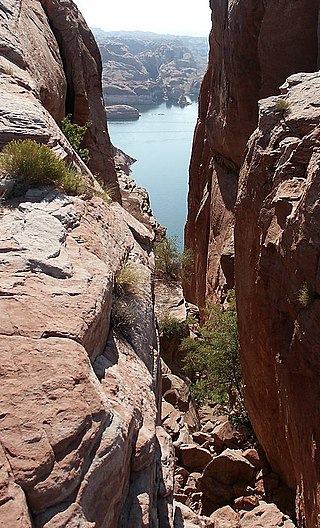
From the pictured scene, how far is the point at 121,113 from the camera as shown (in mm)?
98438

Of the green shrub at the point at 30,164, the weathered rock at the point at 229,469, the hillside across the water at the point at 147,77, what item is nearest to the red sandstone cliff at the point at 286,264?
the weathered rock at the point at 229,469

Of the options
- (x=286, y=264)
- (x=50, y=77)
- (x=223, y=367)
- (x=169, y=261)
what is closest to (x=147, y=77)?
(x=169, y=261)

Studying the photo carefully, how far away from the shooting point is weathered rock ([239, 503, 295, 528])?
758 cm

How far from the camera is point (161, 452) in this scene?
5.41 metres

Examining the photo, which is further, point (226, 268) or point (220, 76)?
point (220, 76)

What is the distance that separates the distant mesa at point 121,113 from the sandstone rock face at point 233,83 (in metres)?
77.7

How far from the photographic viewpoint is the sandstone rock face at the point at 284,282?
7117 mm

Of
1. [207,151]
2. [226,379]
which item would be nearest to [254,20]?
[207,151]

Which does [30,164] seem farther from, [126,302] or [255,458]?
[255,458]

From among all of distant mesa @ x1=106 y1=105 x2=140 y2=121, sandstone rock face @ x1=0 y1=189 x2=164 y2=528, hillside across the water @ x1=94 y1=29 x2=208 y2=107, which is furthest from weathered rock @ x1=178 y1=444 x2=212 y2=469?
hillside across the water @ x1=94 y1=29 x2=208 y2=107

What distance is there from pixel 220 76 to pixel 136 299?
15.3m

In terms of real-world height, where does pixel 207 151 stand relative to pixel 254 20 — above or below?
below

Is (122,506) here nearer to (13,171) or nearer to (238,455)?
(13,171)

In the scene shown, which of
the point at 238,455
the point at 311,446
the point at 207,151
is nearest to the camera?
the point at 311,446
